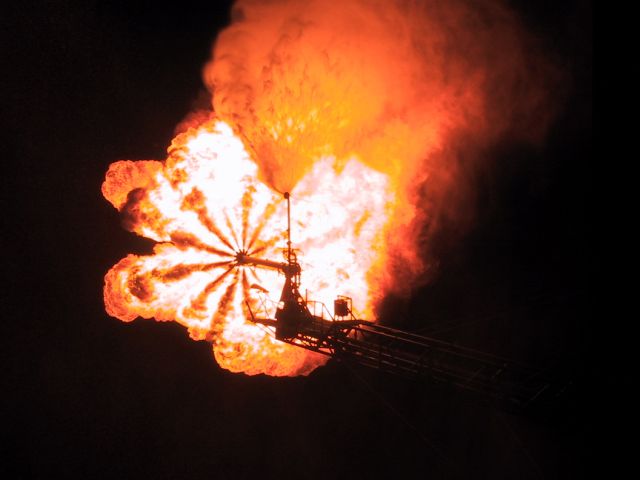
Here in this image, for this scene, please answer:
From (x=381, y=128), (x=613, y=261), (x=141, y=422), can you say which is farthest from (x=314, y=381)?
(x=613, y=261)

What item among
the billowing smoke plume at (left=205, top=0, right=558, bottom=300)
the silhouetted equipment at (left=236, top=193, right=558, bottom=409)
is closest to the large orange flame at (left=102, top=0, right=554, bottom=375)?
the billowing smoke plume at (left=205, top=0, right=558, bottom=300)

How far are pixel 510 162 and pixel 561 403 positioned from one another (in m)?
6.64

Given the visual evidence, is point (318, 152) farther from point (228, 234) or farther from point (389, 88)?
point (228, 234)

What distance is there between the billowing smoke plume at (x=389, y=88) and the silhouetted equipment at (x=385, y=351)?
240 centimetres

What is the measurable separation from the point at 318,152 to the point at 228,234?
3147mm

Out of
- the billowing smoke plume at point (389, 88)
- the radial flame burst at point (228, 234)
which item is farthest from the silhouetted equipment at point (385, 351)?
the billowing smoke plume at point (389, 88)

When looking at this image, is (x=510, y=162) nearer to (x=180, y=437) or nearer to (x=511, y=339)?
(x=511, y=339)

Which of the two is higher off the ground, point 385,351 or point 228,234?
point 228,234

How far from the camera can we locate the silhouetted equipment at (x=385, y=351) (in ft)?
30.3

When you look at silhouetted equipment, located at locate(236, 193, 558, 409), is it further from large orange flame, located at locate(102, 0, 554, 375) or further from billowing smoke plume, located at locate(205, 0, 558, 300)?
billowing smoke plume, located at locate(205, 0, 558, 300)

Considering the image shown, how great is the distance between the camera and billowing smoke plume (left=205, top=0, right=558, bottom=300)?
1224cm

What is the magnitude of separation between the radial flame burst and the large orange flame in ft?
0.12

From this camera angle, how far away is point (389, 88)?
42.8 feet

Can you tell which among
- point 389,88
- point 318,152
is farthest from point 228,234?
point 389,88
